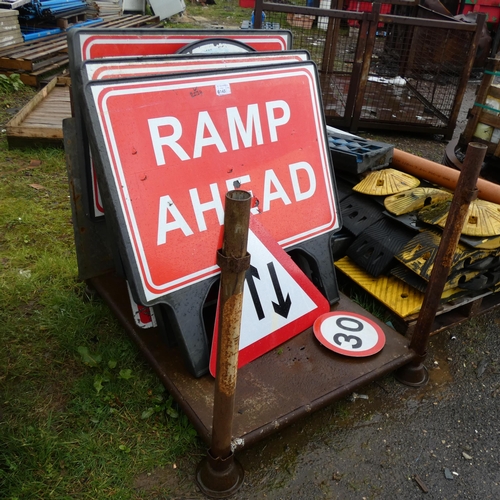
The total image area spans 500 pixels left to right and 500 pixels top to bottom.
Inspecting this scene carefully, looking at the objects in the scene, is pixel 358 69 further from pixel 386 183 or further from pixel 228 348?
pixel 228 348

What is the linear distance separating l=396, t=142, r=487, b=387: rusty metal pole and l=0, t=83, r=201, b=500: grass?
1.20 metres

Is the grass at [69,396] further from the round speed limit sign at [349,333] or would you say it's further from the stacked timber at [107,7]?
the stacked timber at [107,7]

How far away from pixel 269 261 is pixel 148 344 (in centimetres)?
73

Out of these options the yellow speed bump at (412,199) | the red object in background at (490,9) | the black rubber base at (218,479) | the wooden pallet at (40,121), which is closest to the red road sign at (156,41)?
the yellow speed bump at (412,199)

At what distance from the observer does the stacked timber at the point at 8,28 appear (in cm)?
704

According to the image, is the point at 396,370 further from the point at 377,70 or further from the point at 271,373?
the point at 377,70

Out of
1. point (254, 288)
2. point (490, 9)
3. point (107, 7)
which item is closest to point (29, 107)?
point (254, 288)

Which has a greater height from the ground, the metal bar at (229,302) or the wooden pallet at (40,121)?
the metal bar at (229,302)

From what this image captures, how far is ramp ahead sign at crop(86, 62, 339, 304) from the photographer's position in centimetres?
198

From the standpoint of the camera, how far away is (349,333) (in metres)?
2.52

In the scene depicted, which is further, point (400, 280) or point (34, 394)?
point (400, 280)

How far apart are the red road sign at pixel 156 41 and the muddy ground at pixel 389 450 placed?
1867 millimetres

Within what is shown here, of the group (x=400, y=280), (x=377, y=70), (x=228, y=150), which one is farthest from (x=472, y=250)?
(x=377, y=70)

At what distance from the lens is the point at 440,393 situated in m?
2.52
